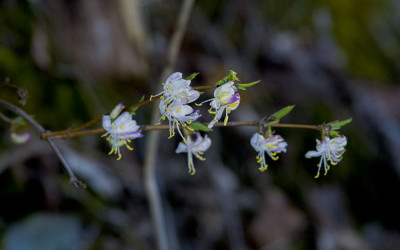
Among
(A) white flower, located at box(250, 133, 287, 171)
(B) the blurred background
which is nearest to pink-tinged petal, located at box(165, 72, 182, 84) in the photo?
(A) white flower, located at box(250, 133, 287, 171)

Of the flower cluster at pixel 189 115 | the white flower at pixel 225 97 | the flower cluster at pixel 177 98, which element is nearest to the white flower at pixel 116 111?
the flower cluster at pixel 189 115

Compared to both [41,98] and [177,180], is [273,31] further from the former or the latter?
[41,98]

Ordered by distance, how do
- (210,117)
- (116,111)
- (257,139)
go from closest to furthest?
(116,111) < (257,139) < (210,117)

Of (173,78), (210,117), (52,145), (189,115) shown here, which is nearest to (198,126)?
(189,115)

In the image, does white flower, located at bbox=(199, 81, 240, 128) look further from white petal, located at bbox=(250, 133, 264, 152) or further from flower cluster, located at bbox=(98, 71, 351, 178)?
white petal, located at bbox=(250, 133, 264, 152)

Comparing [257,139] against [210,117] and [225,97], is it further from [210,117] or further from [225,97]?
[210,117]

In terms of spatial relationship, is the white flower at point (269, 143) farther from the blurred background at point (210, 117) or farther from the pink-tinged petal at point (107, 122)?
the blurred background at point (210, 117)

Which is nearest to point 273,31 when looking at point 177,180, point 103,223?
point 177,180
